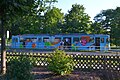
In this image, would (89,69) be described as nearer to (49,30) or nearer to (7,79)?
(7,79)

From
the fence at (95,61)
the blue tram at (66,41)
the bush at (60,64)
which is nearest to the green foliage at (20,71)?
the bush at (60,64)

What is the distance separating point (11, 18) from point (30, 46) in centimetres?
3374

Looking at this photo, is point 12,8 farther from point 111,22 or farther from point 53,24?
point 111,22

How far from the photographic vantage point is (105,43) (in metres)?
40.1

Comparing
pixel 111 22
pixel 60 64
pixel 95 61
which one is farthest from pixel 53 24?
pixel 60 64

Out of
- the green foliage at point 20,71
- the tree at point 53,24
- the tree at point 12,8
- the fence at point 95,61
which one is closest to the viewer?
the green foliage at point 20,71

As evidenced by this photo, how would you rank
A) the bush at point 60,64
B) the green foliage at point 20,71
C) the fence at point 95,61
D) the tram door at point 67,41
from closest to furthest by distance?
the green foliage at point 20,71 < the bush at point 60,64 < the fence at point 95,61 < the tram door at point 67,41

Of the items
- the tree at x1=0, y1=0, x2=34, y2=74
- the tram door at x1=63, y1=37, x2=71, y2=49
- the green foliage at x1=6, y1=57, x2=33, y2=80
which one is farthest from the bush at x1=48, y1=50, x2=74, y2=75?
the tram door at x1=63, y1=37, x2=71, y2=49

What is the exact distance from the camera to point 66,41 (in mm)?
42250

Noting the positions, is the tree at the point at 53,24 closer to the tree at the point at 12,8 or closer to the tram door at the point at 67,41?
the tram door at the point at 67,41

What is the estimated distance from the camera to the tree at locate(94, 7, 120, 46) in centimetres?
5450

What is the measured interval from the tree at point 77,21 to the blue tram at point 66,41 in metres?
12.9

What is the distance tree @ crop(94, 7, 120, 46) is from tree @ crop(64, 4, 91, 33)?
4227 mm

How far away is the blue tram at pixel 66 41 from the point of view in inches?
1591
